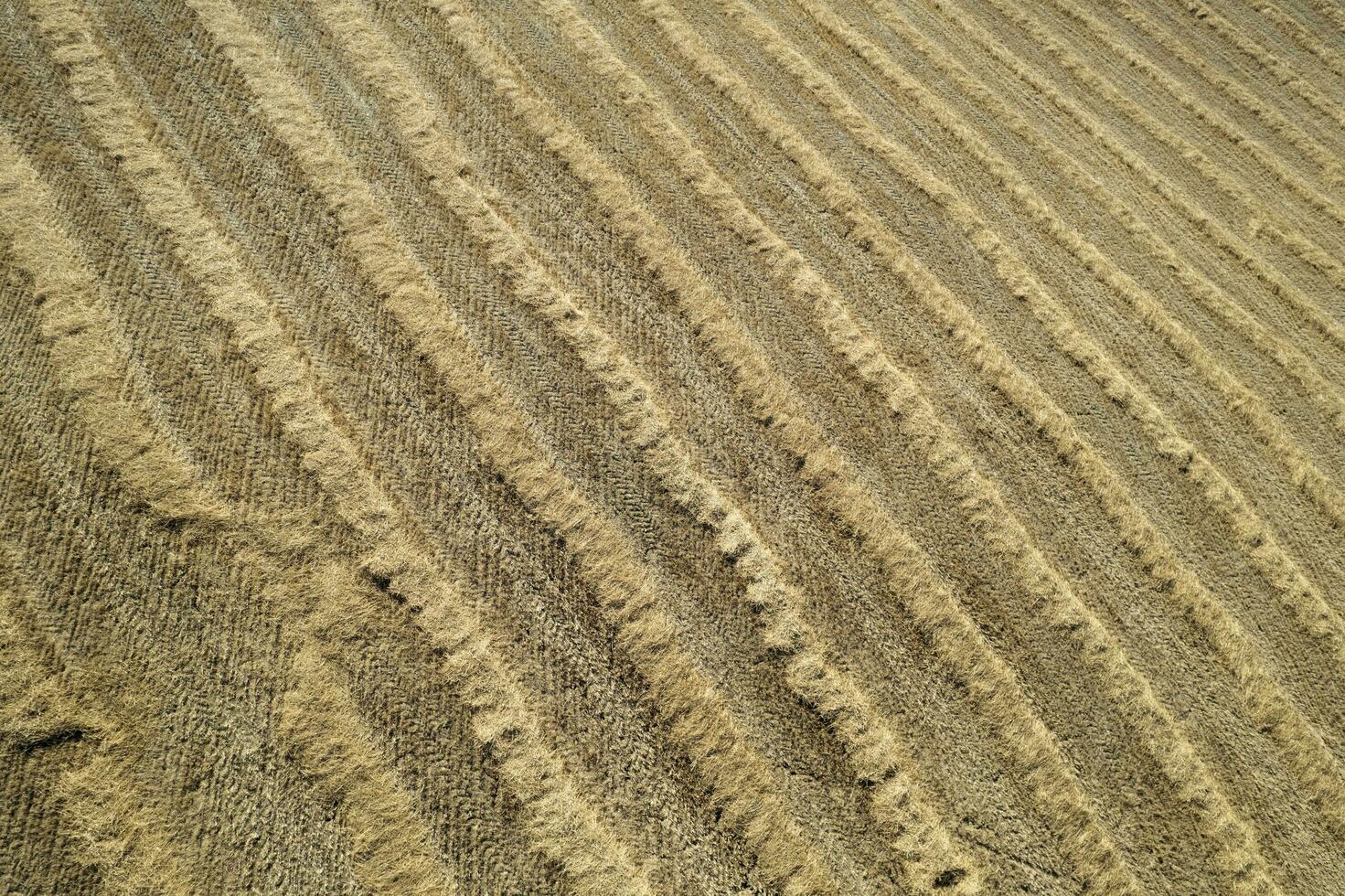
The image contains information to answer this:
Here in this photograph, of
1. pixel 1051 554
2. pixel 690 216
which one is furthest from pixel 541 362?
pixel 1051 554

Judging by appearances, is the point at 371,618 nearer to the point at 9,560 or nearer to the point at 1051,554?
the point at 9,560

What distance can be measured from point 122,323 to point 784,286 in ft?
22.7

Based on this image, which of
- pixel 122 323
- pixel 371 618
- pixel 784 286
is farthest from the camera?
pixel 784 286

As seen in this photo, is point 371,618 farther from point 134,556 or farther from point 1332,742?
point 1332,742

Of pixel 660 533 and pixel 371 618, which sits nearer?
pixel 371 618

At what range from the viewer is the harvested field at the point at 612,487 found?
19.1 feet

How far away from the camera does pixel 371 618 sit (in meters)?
6.27

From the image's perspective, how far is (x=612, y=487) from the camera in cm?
723

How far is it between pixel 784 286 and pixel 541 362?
3.17 meters

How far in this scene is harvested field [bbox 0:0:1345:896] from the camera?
584 centimetres

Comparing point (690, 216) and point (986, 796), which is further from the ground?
point (690, 216)

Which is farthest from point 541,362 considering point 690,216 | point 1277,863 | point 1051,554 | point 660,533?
point 1277,863

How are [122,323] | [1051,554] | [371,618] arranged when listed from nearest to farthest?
[371,618]
[122,323]
[1051,554]

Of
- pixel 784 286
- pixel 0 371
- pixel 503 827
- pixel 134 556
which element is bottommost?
pixel 503 827
